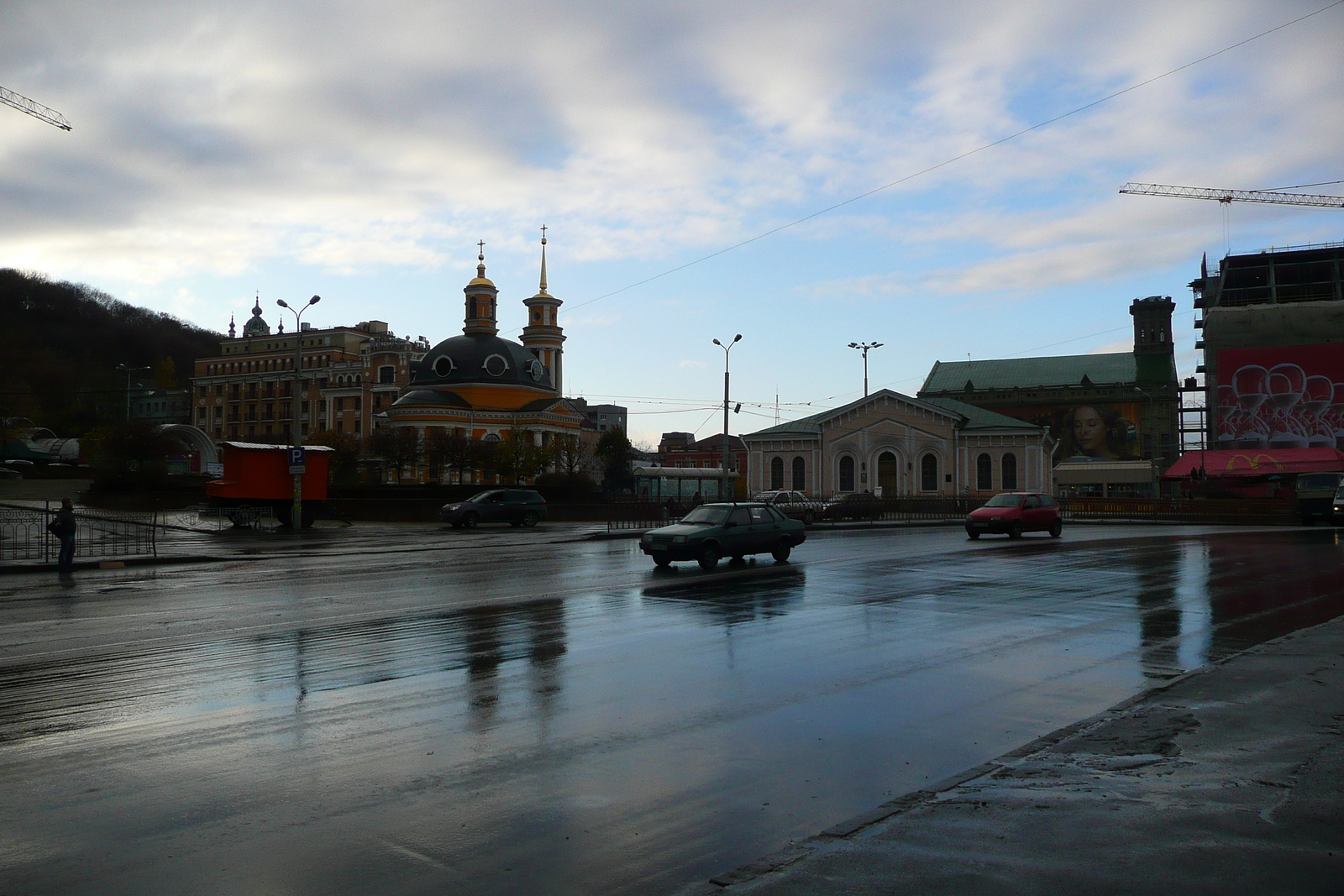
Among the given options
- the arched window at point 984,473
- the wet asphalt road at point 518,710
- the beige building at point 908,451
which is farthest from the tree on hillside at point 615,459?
the wet asphalt road at point 518,710

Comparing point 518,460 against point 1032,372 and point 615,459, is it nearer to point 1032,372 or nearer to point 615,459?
point 615,459

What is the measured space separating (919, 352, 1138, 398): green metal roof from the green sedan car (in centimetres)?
10464

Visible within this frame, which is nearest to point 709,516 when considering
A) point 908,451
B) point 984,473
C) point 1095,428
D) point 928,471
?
point 908,451

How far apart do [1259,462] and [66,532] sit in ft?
284

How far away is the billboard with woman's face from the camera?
111875 millimetres

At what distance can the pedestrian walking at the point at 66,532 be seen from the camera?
21.4 metres

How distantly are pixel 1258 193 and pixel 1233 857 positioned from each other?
14626 centimetres

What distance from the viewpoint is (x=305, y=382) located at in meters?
137

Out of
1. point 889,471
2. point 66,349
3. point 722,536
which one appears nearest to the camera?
point 722,536

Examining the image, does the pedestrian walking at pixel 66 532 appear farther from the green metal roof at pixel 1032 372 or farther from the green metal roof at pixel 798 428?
the green metal roof at pixel 1032 372

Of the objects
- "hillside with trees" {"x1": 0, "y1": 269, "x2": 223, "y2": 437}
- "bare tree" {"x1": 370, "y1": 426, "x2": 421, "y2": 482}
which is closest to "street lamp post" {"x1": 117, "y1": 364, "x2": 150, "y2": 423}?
"hillside with trees" {"x1": 0, "y1": 269, "x2": 223, "y2": 437}

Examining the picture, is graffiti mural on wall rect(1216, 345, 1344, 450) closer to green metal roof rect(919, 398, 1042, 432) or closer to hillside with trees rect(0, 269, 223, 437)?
green metal roof rect(919, 398, 1042, 432)

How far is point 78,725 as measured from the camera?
7.51m

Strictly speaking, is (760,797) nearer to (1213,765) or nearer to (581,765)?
(581,765)
